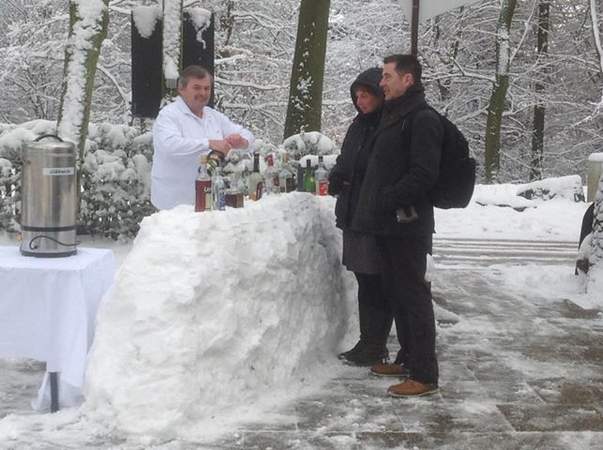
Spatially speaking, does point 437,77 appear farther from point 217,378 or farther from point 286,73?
point 217,378

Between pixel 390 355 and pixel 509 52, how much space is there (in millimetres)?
19424

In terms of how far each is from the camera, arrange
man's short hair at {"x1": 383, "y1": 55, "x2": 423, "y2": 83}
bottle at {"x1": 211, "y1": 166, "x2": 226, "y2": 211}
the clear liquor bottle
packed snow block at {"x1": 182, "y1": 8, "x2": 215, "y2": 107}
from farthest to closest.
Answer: packed snow block at {"x1": 182, "y1": 8, "x2": 215, "y2": 107}, the clear liquor bottle, man's short hair at {"x1": 383, "y1": 55, "x2": 423, "y2": 83}, bottle at {"x1": 211, "y1": 166, "x2": 226, "y2": 211}

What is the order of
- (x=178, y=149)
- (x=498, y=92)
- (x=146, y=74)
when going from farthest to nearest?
(x=498, y=92)
(x=146, y=74)
(x=178, y=149)

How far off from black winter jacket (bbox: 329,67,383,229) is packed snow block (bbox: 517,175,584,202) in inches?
508

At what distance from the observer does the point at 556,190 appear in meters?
18.1

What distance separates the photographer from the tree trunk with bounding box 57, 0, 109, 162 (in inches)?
381

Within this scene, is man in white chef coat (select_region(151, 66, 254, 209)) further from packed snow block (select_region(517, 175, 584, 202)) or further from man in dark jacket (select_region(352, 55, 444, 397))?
packed snow block (select_region(517, 175, 584, 202))

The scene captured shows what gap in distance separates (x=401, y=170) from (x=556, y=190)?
13687 millimetres

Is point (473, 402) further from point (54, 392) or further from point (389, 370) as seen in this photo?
point (54, 392)

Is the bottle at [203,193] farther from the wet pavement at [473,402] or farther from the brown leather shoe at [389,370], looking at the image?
the brown leather shoe at [389,370]

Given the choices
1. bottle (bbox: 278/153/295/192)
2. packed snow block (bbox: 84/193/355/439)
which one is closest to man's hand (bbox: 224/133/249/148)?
packed snow block (bbox: 84/193/355/439)

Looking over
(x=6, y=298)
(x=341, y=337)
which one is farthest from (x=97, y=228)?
(x=6, y=298)

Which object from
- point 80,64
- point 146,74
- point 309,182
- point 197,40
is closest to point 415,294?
point 309,182

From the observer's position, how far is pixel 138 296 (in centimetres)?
454
